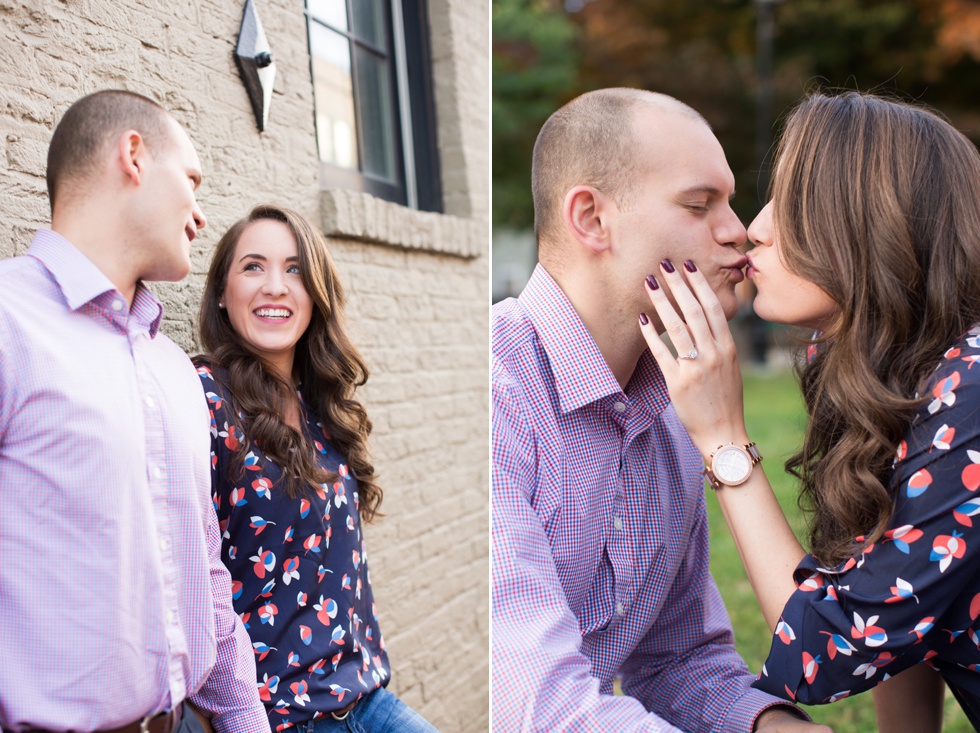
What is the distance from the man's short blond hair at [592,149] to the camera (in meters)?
2.55

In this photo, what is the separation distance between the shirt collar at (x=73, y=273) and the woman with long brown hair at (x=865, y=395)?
1.33 meters

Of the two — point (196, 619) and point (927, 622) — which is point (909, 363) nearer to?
point (927, 622)

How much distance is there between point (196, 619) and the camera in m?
1.99

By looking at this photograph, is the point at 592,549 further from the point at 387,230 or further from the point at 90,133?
the point at 387,230

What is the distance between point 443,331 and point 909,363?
243 centimetres

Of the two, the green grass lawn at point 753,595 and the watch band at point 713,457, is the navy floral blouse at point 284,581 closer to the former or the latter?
the watch band at point 713,457

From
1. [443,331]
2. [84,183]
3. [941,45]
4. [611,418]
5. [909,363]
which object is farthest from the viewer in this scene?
[941,45]

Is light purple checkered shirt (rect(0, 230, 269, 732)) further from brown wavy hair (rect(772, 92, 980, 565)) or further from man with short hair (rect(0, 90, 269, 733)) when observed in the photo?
brown wavy hair (rect(772, 92, 980, 565))

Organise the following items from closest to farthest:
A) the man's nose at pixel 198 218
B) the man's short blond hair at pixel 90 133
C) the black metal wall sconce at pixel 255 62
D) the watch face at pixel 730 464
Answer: the man's short blond hair at pixel 90 133 < the man's nose at pixel 198 218 < the watch face at pixel 730 464 < the black metal wall sconce at pixel 255 62

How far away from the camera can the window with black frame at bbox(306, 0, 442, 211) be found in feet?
12.3

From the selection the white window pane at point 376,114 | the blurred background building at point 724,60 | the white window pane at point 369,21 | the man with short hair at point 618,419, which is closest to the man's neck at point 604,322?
the man with short hair at point 618,419

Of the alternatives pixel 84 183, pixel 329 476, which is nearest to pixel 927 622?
pixel 329 476

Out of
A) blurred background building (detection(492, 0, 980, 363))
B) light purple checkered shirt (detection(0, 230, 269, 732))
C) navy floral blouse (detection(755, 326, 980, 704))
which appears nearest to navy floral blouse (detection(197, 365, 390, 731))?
light purple checkered shirt (detection(0, 230, 269, 732))

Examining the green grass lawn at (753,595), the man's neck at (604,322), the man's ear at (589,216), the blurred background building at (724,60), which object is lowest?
the green grass lawn at (753,595)
